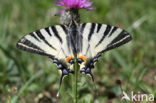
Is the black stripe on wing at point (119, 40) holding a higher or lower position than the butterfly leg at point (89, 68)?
higher

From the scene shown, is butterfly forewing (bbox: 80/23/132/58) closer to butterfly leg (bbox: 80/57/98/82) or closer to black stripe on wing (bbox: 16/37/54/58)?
butterfly leg (bbox: 80/57/98/82)

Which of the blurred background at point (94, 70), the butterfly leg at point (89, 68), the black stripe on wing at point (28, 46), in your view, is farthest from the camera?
the blurred background at point (94, 70)

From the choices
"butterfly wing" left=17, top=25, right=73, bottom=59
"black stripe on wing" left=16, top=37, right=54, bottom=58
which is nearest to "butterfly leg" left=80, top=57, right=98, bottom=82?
"butterfly wing" left=17, top=25, right=73, bottom=59

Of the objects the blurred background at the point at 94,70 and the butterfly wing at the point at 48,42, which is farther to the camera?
the blurred background at the point at 94,70

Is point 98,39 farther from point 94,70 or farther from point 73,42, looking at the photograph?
point 94,70

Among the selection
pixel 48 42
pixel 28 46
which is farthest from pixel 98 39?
pixel 28 46

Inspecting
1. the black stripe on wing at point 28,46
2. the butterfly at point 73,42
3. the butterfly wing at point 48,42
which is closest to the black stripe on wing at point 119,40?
the butterfly at point 73,42

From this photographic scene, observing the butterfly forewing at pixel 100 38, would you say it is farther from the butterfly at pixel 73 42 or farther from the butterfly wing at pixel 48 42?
the butterfly wing at pixel 48 42

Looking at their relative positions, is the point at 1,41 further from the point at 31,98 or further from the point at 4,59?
the point at 31,98
